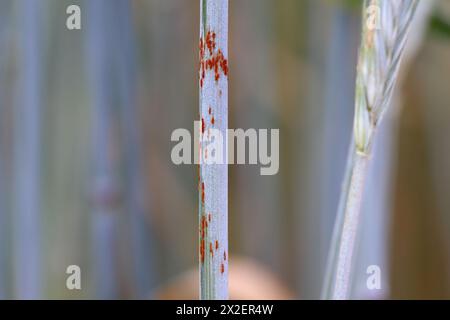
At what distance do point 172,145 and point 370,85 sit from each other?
89 cm

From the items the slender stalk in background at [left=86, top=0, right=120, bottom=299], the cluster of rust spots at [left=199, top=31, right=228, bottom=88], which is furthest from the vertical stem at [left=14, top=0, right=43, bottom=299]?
the cluster of rust spots at [left=199, top=31, right=228, bottom=88]

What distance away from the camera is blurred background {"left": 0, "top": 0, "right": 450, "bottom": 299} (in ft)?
3.03

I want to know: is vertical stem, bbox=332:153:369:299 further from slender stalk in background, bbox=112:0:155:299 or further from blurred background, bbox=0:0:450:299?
slender stalk in background, bbox=112:0:155:299

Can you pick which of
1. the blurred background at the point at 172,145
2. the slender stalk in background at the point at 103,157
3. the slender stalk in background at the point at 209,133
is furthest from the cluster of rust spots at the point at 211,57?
the slender stalk in background at the point at 103,157

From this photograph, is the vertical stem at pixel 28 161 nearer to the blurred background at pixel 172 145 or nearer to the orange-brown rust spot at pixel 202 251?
the blurred background at pixel 172 145

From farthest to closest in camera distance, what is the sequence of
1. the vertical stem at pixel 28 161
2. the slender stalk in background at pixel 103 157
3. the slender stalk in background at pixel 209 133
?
the slender stalk in background at pixel 103 157, the vertical stem at pixel 28 161, the slender stalk in background at pixel 209 133

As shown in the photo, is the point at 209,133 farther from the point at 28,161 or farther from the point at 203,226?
the point at 28,161

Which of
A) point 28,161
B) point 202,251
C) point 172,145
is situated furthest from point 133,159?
point 202,251

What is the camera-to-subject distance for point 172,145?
1.24 m

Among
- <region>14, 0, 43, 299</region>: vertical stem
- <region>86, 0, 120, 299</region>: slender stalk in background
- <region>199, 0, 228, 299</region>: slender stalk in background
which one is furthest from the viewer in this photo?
<region>86, 0, 120, 299</region>: slender stalk in background

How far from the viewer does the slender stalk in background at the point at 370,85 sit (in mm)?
366

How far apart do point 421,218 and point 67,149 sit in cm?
76

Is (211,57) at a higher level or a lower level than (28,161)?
higher
